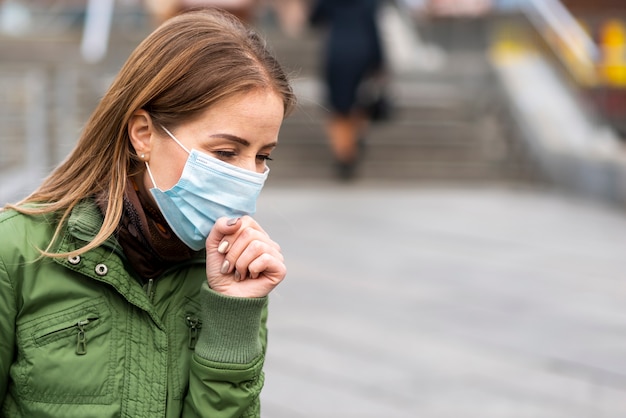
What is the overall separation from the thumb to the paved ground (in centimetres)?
76

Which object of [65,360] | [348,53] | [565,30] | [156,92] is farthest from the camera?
[565,30]

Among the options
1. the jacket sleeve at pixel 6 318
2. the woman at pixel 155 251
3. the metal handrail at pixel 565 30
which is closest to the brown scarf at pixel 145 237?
the woman at pixel 155 251

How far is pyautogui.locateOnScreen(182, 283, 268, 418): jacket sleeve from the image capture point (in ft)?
6.35

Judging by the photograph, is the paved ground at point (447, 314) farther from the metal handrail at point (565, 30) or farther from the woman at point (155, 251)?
the metal handrail at point (565, 30)

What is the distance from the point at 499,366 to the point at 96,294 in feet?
11.0

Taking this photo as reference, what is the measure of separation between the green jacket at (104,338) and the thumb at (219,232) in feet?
0.26

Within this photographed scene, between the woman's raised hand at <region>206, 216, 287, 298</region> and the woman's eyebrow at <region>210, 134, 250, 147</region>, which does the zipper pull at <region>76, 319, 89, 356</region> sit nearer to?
the woman's raised hand at <region>206, 216, 287, 298</region>

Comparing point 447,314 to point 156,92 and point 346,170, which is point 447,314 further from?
point 346,170

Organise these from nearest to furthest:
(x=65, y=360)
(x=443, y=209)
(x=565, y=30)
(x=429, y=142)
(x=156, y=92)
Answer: (x=65, y=360), (x=156, y=92), (x=443, y=209), (x=565, y=30), (x=429, y=142)

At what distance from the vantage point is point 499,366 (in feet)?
16.3

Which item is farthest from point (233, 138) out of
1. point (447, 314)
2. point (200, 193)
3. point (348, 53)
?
point (348, 53)

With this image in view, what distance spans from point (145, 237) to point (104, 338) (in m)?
0.21

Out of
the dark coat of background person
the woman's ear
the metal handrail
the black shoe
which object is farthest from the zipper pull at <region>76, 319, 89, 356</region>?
the metal handrail

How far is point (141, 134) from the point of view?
2.06 m
